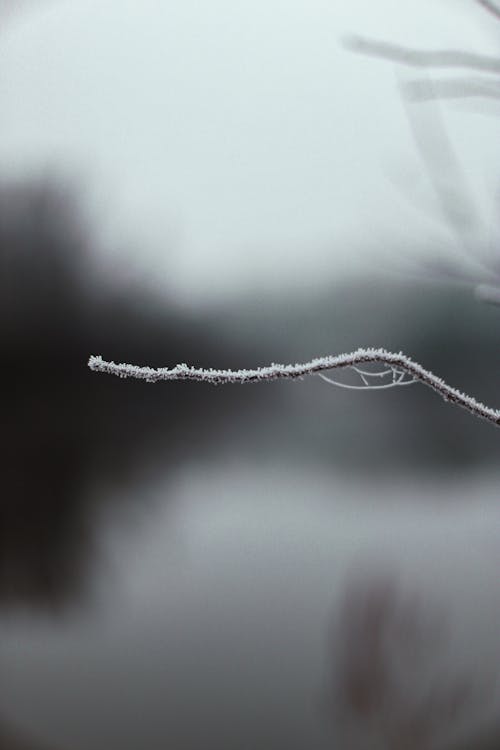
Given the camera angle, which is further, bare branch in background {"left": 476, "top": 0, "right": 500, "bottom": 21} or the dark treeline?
the dark treeline

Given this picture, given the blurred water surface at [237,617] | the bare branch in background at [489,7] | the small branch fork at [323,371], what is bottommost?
the blurred water surface at [237,617]

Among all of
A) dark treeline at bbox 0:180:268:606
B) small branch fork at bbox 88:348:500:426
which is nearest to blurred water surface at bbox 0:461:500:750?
dark treeline at bbox 0:180:268:606

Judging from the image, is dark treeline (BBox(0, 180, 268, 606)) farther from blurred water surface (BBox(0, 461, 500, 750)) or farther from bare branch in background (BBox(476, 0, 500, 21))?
bare branch in background (BBox(476, 0, 500, 21))

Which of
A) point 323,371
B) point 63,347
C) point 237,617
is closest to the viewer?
point 323,371

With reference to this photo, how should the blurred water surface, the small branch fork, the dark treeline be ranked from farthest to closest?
the dark treeline
the blurred water surface
the small branch fork

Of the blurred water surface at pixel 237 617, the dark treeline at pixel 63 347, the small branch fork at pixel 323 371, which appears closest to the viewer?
the small branch fork at pixel 323 371

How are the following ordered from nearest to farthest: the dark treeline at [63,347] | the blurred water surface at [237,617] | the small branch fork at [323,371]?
the small branch fork at [323,371] → the blurred water surface at [237,617] → the dark treeline at [63,347]

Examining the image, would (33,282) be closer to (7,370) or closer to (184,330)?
(7,370)

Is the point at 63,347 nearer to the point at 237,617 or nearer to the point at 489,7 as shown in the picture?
the point at 237,617

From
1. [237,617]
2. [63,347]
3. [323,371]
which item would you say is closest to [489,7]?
[323,371]

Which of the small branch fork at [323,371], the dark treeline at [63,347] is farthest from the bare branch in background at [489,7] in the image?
the dark treeline at [63,347]

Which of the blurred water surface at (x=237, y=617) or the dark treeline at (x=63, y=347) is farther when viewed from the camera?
the dark treeline at (x=63, y=347)

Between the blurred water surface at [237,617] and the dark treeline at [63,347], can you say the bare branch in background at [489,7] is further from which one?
the dark treeline at [63,347]
